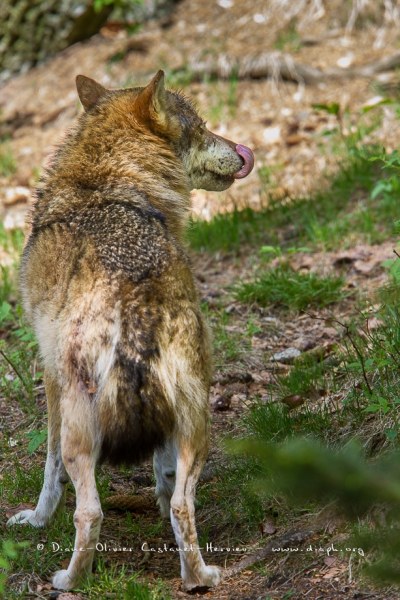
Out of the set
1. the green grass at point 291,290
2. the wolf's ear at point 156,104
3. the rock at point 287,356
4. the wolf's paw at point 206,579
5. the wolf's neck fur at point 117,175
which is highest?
the wolf's ear at point 156,104

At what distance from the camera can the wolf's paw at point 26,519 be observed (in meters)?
4.45

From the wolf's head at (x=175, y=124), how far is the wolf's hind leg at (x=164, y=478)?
1576mm

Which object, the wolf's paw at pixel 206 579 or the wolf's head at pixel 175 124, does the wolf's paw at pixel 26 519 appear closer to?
the wolf's paw at pixel 206 579

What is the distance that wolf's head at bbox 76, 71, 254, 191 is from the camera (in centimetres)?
462

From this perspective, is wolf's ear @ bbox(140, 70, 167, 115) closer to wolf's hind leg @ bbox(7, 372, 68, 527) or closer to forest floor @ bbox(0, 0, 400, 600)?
forest floor @ bbox(0, 0, 400, 600)

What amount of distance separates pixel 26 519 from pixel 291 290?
3082 mm

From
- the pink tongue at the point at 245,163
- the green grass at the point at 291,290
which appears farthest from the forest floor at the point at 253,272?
the pink tongue at the point at 245,163

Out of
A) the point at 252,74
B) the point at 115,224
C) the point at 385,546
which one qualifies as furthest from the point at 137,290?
the point at 252,74

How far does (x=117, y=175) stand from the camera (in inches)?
173

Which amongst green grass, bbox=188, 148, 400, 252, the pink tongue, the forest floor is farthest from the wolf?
green grass, bbox=188, 148, 400, 252

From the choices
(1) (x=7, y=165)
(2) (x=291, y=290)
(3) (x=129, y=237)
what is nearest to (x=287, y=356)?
(2) (x=291, y=290)

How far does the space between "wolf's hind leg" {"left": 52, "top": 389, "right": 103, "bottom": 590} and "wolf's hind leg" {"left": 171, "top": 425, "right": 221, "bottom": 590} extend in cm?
34

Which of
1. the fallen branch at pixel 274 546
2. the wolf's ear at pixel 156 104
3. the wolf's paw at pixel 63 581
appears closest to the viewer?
the wolf's paw at pixel 63 581

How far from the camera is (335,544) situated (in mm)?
3961
